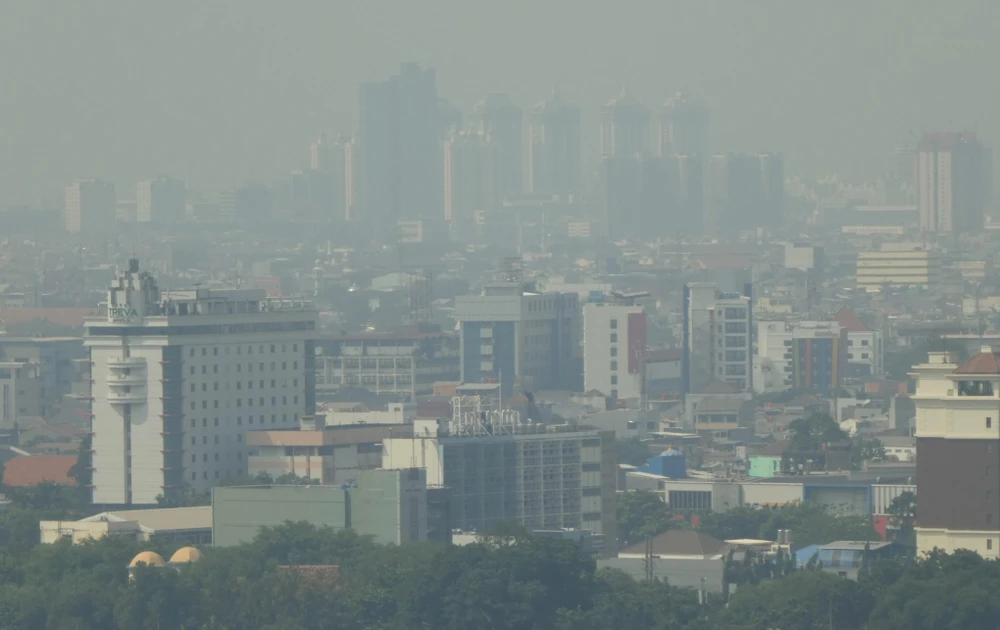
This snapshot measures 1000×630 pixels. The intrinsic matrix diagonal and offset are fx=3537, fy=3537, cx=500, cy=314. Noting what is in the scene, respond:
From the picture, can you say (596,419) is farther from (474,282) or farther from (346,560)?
(474,282)

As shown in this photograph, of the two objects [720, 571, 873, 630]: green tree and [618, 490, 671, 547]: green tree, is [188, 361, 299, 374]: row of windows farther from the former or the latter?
[720, 571, 873, 630]: green tree

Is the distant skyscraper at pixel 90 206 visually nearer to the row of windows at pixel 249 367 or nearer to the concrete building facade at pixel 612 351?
the concrete building facade at pixel 612 351

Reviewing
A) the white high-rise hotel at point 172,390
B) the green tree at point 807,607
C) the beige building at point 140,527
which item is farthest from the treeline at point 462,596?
the white high-rise hotel at point 172,390

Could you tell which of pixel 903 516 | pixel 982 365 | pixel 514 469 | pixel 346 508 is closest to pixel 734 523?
pixel 903 516

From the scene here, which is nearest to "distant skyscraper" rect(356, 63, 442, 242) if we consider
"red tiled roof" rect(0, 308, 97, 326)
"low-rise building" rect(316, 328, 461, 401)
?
"red tiled roof" rect(0, 308, 97, 326)

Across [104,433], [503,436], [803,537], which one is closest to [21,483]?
[104,433]

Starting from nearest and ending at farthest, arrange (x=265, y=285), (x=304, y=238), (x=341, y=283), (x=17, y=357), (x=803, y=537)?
1. (x=803, y=537)
2. (x=17, y=357)
3. (x=265, y=285)
4. (x=341, y=283)
5. (x=304, y=238)
